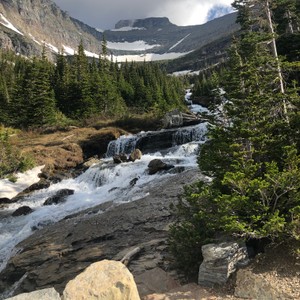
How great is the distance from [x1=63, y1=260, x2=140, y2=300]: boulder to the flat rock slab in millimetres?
3354

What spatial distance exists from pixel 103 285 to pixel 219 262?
306cm

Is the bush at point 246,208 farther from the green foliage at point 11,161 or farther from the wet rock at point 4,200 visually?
the green foliage at point 11,161

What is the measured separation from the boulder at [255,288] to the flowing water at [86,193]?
11133 millimetres

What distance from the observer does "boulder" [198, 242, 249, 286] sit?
9492mm

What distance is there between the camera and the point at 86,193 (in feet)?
88.1

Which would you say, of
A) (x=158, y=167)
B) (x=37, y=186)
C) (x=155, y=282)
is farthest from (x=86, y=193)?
(x=155, y=282)


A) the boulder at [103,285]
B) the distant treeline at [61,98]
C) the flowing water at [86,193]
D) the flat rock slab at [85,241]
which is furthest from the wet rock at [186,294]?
the distant treeline at [61,98]

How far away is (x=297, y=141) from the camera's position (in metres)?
10.6

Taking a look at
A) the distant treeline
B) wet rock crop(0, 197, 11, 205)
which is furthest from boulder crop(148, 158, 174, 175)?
the distant treeline

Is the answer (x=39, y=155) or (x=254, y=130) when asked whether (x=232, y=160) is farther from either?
(x=39, y=155)

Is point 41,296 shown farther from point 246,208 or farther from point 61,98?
point 61,98

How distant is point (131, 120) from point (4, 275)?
131ft

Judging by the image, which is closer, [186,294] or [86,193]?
[186,294]

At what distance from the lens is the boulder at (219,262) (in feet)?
31.1
